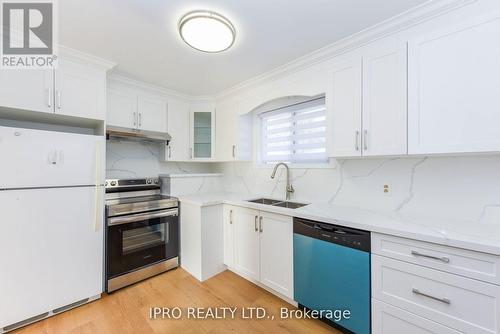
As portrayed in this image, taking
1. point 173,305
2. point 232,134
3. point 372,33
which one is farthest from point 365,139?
point 173,305

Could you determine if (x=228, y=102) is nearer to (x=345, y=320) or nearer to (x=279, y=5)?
(x=279, y=5)

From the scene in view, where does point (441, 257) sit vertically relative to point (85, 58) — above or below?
below

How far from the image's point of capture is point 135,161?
282 cm

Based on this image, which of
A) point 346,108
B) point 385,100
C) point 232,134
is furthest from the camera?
point 232,134

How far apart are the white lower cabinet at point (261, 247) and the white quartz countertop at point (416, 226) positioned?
0.19 metres

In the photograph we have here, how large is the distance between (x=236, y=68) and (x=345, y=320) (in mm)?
2494

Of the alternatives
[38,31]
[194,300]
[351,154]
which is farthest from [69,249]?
[351,154]

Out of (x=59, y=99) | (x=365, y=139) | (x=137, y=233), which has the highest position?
(x=59, y=99)

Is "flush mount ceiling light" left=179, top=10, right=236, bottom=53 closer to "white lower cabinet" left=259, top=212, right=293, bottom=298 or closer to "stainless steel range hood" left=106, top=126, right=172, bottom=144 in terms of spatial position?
"stainless steel range hood" left=106, top=126, right=172, bottom=144

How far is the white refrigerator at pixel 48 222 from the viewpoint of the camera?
62.4 inches

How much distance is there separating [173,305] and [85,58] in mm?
2469

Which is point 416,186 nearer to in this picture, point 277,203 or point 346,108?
point 346,108

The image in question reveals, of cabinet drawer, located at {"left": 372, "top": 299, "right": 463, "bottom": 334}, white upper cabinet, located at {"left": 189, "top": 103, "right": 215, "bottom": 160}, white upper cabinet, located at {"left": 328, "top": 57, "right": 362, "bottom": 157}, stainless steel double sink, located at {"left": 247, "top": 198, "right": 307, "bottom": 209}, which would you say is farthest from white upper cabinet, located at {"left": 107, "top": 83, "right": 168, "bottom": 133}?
cabinet drawer, located at {"left": 372, "top": 299, "right": 463, "bottom": 334}

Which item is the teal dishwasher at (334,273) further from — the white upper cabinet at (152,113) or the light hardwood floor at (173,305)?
the white upper cabinet at (152,113)
